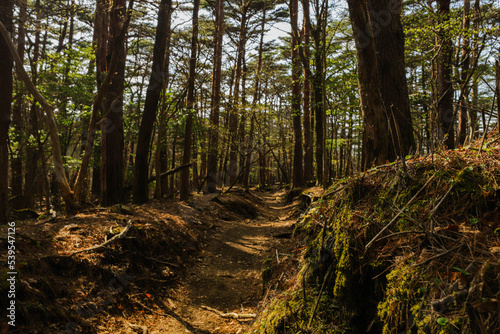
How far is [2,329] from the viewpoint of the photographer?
248cm

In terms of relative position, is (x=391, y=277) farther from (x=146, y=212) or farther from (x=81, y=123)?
(x=81, y=123)

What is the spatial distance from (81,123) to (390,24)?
14.3 metres

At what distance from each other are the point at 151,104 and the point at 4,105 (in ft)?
11.4

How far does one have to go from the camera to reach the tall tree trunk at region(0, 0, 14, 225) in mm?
5969

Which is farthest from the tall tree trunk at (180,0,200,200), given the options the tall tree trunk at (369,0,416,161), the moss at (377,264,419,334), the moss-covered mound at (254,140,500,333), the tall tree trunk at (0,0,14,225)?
the moss at (377,264,419,334)

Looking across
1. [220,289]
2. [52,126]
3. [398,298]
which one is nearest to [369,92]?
[398,298]

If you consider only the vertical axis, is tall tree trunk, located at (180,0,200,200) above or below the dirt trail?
above

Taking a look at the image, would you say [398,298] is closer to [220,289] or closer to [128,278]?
[220,289]

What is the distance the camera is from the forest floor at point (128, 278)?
3146 mm

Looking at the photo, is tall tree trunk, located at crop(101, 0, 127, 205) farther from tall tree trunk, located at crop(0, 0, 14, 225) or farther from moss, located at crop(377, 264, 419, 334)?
moss, located at crop(377, 264, 419, 334)

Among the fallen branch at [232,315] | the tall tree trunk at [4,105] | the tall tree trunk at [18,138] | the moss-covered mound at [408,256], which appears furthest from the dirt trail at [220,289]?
the tall tree trunk at [18,138]

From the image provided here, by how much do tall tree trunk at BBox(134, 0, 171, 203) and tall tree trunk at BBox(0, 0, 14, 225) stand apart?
3073 millimetres

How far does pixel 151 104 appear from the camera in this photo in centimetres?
866

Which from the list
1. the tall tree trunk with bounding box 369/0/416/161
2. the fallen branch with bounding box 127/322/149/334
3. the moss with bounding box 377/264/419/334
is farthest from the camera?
the tall tree trunk with bounding box 369/0/416/161
